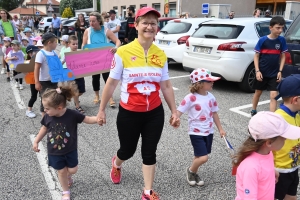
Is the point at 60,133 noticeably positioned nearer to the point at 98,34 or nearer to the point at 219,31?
the point at 98,34

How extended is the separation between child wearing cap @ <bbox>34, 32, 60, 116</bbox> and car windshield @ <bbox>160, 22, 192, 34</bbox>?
17.5 feet

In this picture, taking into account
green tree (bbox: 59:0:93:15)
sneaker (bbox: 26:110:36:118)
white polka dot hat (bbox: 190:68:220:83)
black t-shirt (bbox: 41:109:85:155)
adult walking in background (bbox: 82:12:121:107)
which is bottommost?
sneaker (bbox: 26:110:36:118)

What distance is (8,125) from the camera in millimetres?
4965

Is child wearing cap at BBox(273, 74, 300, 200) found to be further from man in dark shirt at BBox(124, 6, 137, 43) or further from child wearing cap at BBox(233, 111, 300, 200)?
man in dark shirt at BBox(124, 6, 137, 43)

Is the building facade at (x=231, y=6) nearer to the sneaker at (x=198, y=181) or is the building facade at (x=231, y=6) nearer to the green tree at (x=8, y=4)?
the sneaker at (x=198, y=181)

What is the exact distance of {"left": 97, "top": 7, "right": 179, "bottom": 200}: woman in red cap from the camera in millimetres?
2611

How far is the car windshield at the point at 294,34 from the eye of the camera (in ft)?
16.4

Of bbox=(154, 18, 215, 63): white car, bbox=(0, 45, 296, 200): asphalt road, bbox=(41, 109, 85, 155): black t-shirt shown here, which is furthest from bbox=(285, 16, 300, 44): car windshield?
bbox=(41, 109, 85, 155): black t-shirt

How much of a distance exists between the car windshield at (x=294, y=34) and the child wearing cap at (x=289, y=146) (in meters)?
3.14

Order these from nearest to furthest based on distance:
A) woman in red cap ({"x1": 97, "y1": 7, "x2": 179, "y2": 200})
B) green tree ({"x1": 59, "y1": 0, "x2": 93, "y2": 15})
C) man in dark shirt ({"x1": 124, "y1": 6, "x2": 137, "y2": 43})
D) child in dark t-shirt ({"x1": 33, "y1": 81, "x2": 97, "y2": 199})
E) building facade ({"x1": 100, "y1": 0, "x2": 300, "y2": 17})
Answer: woman in red cap ({"x1": 97, "y1": 7, "x2": 179, "y2": 200}), child in dark t-shirt ({"x1": 33, "y1": 81, "x2": 97, "y2": 199}), man in dark shirt ({"x1": 124, "y1": 6, "x2": 137, "y2": 43}), building facade ({"x1": 100, "y1": 0, "x2": 300, "y2": 17}), green tree ({"x1": 59, "y1": 0, "x2": 93, "y2": 15})

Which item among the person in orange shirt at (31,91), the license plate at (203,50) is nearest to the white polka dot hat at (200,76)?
the person in orange shirt at (31,91)

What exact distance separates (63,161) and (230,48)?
474 centimetres

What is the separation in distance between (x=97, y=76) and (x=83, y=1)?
72.6m

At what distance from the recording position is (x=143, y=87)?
8.70 ft
